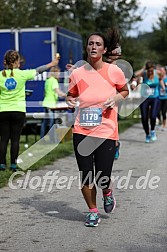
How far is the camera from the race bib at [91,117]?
6918 millimetres

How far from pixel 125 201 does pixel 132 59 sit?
29691mm

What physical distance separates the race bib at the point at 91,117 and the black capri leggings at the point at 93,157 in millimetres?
158

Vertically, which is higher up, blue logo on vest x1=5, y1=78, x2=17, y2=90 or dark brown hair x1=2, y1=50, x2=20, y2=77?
dark brown hair x1=2, y1=50, x2=20, y2=77

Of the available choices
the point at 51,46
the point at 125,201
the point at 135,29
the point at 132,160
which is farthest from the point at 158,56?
the point at 125,201

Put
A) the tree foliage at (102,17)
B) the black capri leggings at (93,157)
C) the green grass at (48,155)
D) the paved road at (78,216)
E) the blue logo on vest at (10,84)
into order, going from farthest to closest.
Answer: the tree foliage at (102,17), the blue logo on vest at (10,84), the green grass at (48,155), the black capri leggings at (93,157), the paved road at (78,216)

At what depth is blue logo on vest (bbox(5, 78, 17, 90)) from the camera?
10.4 m

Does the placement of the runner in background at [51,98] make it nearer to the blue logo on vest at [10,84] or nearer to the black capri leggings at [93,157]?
the blue logo on vest at [10,84]

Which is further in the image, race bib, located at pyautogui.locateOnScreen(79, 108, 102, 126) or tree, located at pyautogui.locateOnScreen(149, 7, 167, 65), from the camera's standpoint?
tree, located at pyautogui.locateOnScreen(149, 7, 167, 65)

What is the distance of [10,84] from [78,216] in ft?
11.3

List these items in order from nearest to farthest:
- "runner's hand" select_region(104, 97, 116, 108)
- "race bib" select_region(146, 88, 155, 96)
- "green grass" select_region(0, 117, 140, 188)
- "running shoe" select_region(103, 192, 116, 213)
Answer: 1. "runner's hand" select_region(104, 97, 116, 108)
2. "running shoe" select_region(103, 192, 116, 213)
3. "green grass" select_region(0, 117, 140, 188)
4. "race bib" select_region(146, 88, 155, 96)

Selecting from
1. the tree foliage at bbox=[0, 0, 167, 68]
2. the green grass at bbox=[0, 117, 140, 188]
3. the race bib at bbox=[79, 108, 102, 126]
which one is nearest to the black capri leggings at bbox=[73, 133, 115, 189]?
the race bib at bbox=[79, 108, 102, 126]

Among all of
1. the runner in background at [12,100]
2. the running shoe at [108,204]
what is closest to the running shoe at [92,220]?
the running shoe at [108,204]

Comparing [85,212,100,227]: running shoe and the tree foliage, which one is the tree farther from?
[85,212,100,227]: running shoe

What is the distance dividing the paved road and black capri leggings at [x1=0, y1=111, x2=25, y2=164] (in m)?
0.53
